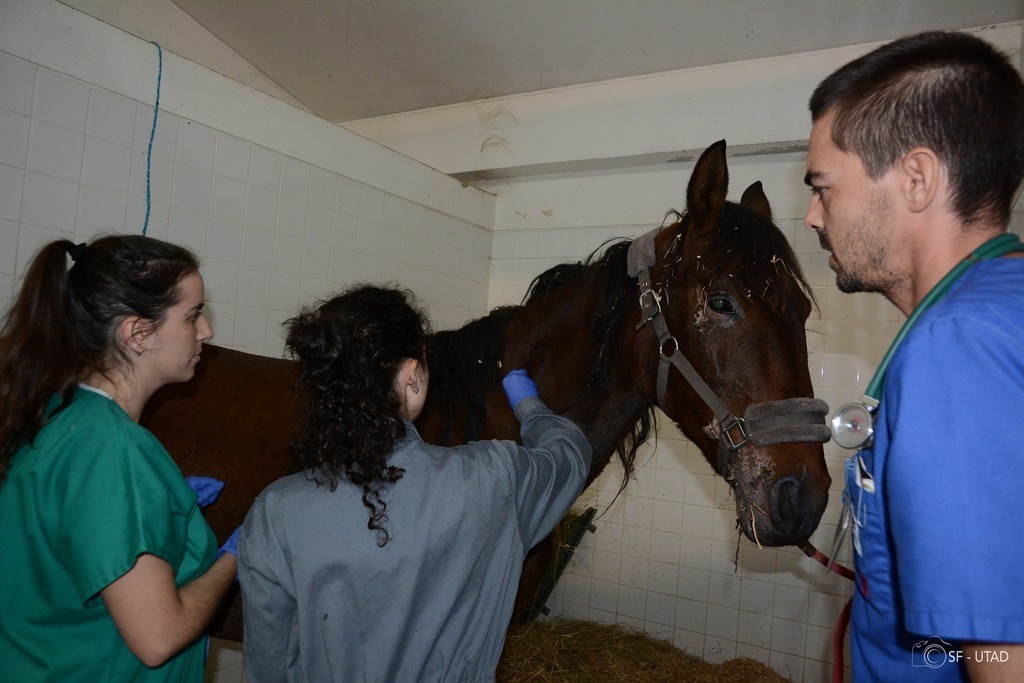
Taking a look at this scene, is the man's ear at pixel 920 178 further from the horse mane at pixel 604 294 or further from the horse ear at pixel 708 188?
the horse mane at pixel 604 294

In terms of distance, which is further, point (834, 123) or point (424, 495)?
point (424, 495)

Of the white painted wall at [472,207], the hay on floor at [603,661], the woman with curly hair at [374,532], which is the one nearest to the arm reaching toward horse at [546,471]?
the woman with curly hair at [374,532]

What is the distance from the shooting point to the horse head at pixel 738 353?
148 cm

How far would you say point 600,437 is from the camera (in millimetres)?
1870

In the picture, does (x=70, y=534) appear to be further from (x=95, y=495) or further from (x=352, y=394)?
(x=352, y=394)

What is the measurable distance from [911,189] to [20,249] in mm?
2820

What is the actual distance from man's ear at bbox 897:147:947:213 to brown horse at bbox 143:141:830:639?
0.81 meters

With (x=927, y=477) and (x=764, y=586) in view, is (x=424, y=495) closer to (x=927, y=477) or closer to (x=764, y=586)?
(x=927, y=477)

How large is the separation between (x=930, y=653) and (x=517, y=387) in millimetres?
1126

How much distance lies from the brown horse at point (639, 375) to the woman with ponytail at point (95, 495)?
2.36ft

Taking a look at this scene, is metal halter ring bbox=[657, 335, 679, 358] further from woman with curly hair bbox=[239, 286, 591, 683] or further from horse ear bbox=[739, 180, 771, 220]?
horse ear bbox=[739, 180, 771, 220]

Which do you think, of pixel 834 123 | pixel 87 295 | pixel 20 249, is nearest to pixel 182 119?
pixel 20 249

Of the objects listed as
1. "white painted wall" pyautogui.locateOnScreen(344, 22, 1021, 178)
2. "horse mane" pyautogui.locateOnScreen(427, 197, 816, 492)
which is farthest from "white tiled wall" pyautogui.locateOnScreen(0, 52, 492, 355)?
"horse mane" pyautogui.locateOnScreen(427, 197, 816, 492)

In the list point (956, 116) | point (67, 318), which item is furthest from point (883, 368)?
point (67, 318)
